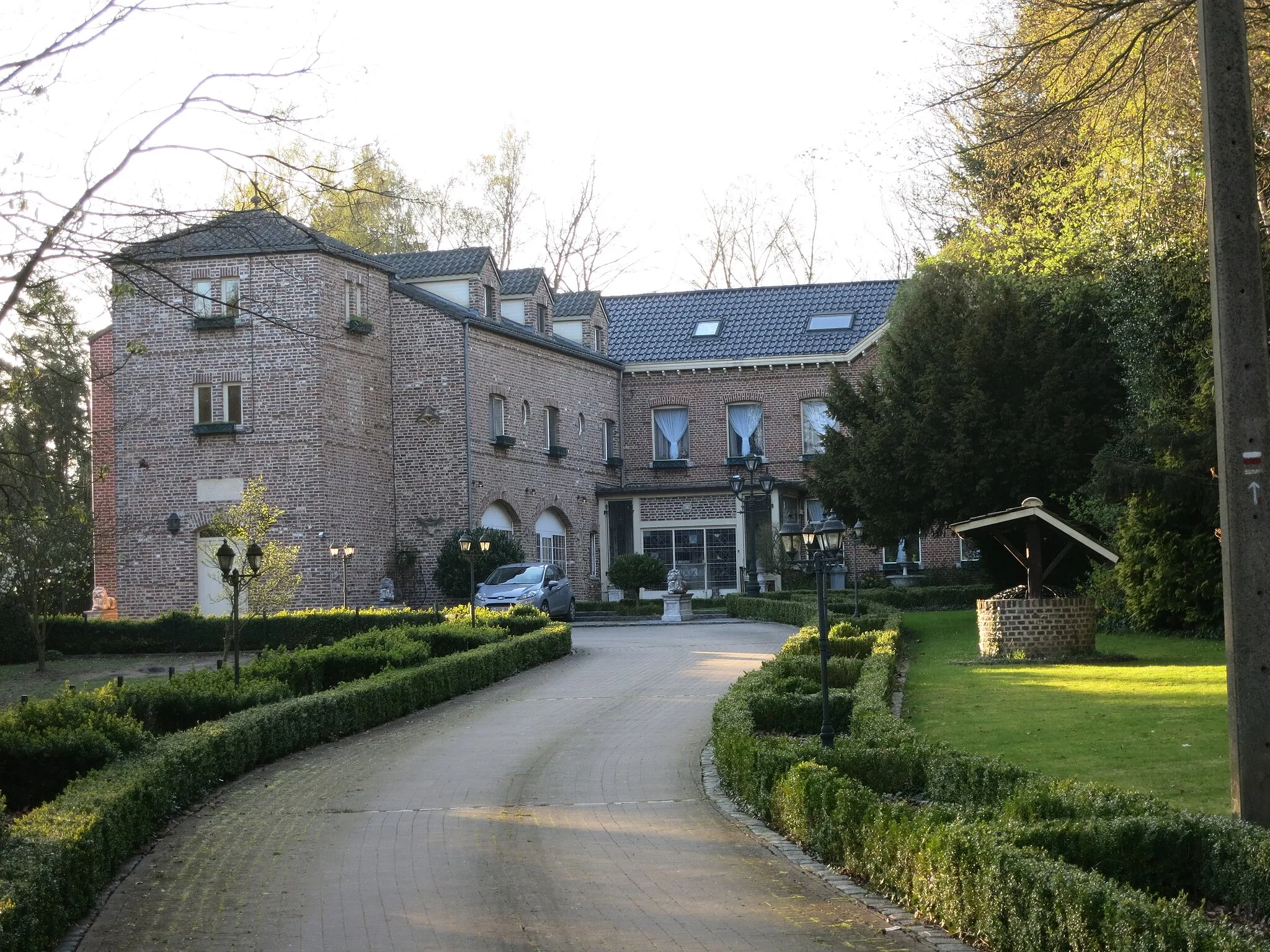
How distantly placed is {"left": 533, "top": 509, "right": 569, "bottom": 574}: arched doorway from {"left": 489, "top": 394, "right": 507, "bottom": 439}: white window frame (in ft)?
9.89

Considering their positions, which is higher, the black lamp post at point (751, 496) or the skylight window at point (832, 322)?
the skylight window at point (832, 322)

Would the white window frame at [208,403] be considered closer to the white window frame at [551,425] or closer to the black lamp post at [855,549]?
the white window frame at [551,425]

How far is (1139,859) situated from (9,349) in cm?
773

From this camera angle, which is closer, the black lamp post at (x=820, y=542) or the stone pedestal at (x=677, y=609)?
the black lamp post at (x=820, y=542)

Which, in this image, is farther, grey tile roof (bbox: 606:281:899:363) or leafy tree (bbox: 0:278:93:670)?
grey tile roof (bbox: 606:281:899:363)

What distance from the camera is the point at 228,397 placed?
1271 inches

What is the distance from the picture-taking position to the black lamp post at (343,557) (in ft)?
102

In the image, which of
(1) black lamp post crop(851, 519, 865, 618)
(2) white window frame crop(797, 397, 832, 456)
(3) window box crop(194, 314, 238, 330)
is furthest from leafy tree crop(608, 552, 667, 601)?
(3) window box crop(194, 314, 238, 330)

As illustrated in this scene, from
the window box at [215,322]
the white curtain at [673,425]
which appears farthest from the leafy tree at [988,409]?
the white curtain at [673,425]

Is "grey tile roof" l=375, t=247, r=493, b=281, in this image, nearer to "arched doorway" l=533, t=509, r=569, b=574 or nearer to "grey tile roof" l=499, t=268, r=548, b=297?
"grey tile roof" l=499, t=268, r=548, b=297

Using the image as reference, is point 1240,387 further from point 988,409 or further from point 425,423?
point 425,423

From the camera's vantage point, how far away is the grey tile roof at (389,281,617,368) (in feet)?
114

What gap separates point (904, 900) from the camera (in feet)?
24.2

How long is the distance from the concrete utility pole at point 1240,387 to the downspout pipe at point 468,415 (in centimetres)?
2728
